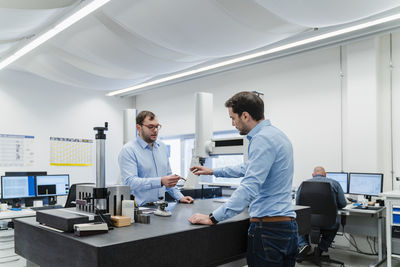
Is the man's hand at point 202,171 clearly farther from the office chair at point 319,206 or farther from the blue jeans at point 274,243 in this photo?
the office chair at point 319,206

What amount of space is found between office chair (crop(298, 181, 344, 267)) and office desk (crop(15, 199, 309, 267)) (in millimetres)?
2461

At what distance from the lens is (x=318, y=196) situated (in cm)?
398

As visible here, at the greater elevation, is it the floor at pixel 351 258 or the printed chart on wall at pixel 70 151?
the printed chart on wall at pixel 70 151

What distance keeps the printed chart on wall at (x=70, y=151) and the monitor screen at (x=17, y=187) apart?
7.45ft

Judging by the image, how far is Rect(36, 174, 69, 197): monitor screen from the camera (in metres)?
4.46

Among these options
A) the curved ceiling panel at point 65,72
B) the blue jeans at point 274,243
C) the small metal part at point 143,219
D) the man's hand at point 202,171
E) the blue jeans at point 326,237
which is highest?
the curved ceiling panel at point 65,72

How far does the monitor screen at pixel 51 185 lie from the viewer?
4.46m

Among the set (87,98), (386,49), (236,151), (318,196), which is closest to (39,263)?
(236,151)

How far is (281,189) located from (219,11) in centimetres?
205

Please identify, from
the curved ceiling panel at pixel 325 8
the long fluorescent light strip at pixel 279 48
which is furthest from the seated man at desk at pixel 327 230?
the curved ceiling panel at pixel 325 8

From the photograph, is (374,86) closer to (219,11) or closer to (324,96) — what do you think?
(324,96)

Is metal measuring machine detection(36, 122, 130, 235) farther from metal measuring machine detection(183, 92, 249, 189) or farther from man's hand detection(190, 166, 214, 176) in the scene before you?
metal measuring machine detection(183, 92, 249, 189)

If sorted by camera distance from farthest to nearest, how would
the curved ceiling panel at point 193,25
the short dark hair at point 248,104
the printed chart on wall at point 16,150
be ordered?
the printed chart on wall at point 16,150 → the curved ceiling panel at point 193,25 → the short dark hair at point 248,104

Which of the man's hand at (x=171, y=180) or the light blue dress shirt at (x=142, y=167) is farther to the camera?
the light blue dress shirt at (x=142, y=167)
